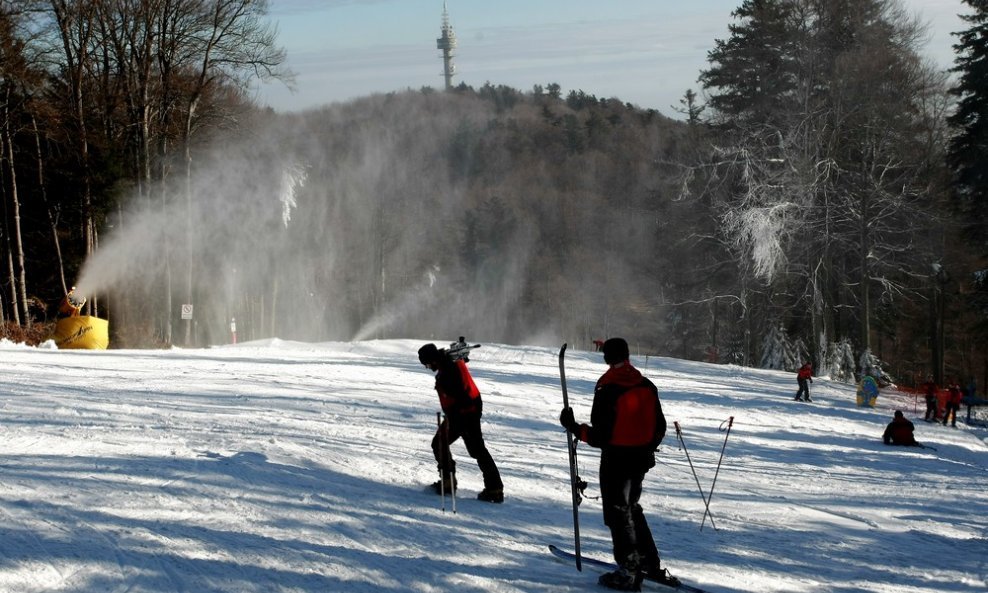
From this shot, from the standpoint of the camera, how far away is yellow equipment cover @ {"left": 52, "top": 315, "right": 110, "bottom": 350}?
22156 millimetres

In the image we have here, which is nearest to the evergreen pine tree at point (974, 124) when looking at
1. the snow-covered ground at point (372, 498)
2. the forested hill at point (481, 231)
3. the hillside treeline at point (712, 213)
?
the hillside treeline at point (712, 213)

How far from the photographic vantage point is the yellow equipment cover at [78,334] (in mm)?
22156

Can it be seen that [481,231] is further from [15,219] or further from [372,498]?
[372,498]

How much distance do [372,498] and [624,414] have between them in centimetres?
323

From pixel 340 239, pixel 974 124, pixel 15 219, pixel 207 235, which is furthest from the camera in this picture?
pixel 340 239

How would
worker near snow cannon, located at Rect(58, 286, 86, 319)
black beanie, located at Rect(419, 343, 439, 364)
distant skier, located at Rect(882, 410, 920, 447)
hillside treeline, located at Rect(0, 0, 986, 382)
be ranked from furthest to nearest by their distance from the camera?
A: hillside treeline, located at Rect(0, 0, 986, 382) < worker near snow cannon, located at Rect(58, 286, 86, 319) < distant skier, located at Rect(882, 410, 920, 447) < black beanie, located at Rect(419, 343, 439, 364)

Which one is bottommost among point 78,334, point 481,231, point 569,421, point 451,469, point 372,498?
point 372,498

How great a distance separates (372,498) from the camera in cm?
838

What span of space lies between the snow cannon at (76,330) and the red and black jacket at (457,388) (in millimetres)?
16955

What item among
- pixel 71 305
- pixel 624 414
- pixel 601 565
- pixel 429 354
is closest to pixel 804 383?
pixel 429 354

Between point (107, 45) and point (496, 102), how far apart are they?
125547 millimetres

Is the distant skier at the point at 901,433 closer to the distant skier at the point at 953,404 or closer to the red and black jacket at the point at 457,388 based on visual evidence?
the distant skier at the point at 953,404

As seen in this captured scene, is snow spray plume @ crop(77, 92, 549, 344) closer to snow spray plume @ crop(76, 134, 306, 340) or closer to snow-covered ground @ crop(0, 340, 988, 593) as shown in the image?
snow spray plume @ crop(76, 134, 306, 340)

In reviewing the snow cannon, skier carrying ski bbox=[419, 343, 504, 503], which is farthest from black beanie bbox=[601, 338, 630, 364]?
the snow cannon
